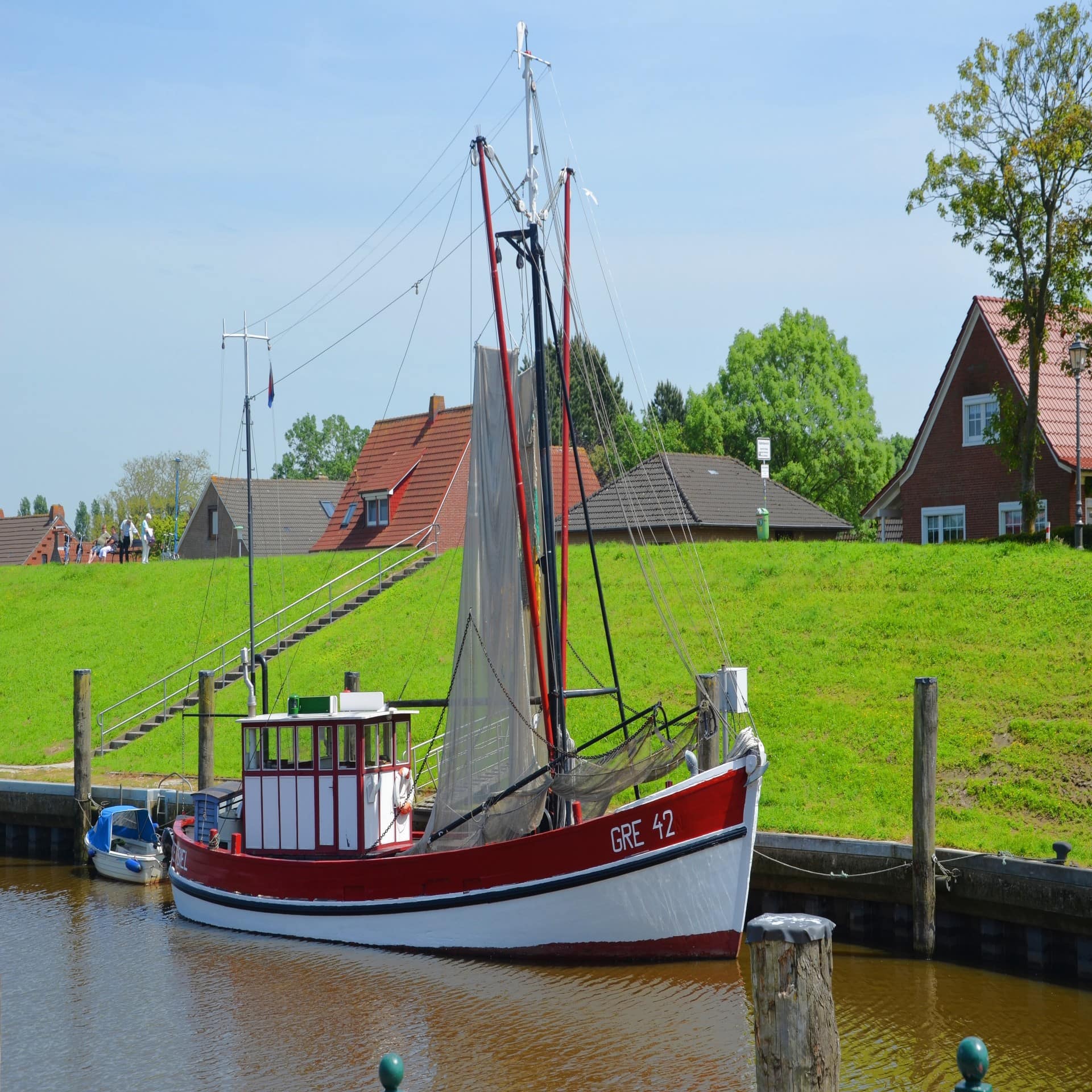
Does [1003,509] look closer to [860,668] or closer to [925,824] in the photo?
[860,668]

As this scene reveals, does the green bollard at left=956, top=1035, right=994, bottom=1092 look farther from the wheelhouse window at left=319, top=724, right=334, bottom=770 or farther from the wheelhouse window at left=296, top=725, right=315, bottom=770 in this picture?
the wheelhouse window at left=296, top=725, right=315, bottom=770

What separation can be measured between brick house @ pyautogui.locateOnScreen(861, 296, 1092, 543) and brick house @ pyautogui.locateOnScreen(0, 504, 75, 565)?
51967 mm

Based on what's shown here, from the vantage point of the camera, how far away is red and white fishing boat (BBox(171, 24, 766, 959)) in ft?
53.0

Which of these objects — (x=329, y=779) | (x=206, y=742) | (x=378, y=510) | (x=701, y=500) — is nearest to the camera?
(x=329, y=779)

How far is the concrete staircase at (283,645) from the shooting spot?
32.2 metres

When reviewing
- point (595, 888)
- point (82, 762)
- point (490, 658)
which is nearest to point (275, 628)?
point (82, 762)

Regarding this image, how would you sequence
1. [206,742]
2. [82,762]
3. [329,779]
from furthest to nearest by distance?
[82,762] → [206,742] → [329,779]

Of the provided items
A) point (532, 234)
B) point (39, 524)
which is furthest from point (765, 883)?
point (39, 524)

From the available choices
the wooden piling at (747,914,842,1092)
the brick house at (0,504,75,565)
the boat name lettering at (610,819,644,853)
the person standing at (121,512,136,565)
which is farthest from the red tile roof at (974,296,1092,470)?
the brick house at (0,504,75,565)

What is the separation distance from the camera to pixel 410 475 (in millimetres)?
46812

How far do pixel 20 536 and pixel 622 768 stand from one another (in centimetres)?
6876

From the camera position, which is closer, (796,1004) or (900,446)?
(796,1004)

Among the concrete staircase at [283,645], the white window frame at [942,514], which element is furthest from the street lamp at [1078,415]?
the concrete staircase at [283,645]

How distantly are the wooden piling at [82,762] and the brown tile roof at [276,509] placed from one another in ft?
118
